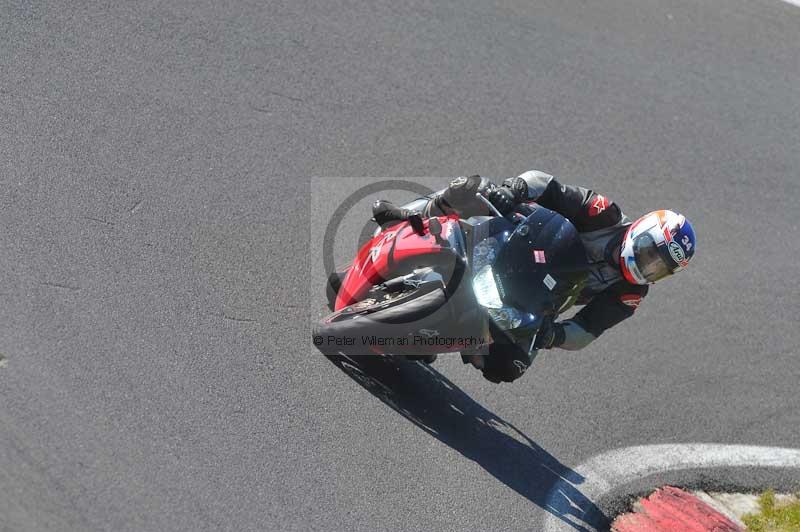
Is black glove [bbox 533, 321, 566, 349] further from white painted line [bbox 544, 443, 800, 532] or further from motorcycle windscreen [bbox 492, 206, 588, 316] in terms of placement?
white painted line [bbox 544, 443, 800, 532]

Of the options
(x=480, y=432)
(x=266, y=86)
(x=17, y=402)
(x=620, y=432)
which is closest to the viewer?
(x=17, y=402)

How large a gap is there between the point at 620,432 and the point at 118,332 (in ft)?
13.1

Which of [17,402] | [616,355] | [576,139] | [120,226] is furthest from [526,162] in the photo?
[17,402]

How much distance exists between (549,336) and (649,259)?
948mm

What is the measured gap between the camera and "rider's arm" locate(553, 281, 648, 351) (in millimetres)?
6199

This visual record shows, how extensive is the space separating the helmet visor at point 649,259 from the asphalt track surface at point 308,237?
4.51ft

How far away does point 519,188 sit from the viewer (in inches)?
245

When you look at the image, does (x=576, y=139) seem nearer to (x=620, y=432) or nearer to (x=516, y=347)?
(x=620, y=432)

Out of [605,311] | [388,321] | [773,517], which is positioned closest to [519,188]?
[605,311]

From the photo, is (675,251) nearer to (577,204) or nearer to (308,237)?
(577,204)

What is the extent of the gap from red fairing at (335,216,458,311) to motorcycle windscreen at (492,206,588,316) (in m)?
0.46

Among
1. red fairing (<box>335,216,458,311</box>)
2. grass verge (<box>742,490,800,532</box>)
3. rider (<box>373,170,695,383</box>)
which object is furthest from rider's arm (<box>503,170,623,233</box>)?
grass verge (<box>742,490,800,532</box>)

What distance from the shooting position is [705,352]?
773 cm

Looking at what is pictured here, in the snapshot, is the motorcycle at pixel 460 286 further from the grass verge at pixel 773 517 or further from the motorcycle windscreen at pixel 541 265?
the grass verge at pixel 773 517
